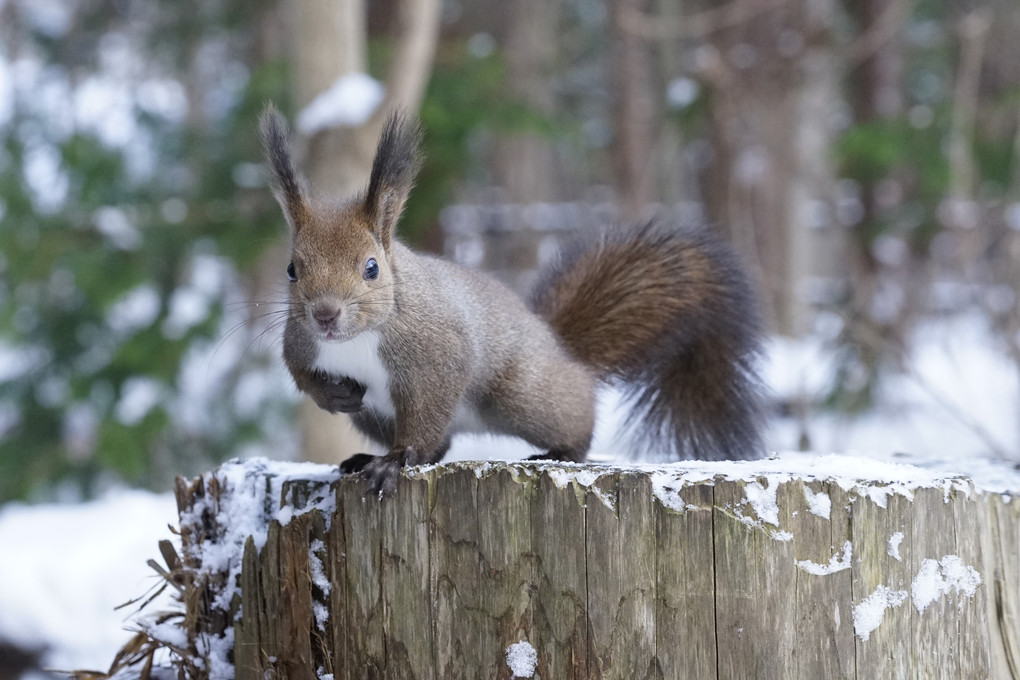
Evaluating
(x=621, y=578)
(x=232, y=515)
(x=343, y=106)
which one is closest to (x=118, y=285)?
(x=343, y=106)

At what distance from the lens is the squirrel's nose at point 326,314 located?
1843 mm

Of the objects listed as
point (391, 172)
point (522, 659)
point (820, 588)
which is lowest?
point (522, 659)

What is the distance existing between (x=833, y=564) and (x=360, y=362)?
0.94 metres

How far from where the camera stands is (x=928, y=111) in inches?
219

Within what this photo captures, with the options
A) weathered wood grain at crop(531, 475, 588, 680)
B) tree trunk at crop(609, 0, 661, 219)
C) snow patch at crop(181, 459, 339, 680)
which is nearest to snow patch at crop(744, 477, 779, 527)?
weathered wood grain at crop(531, 475, 588, 680)

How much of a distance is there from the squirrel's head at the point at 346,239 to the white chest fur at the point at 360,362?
7cm

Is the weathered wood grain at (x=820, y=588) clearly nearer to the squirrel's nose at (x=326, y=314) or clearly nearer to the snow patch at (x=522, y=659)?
the snow patch at (x=522, y=659)

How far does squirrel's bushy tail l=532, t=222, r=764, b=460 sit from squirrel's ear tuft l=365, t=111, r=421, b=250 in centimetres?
65

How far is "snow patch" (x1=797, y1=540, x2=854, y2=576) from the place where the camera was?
1554mm

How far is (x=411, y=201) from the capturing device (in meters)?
4.98

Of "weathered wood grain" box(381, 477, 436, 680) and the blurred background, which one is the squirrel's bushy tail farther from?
"weathered wood grain" box(381, 477, 436, 680)

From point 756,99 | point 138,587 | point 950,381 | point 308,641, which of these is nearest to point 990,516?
point 308,641

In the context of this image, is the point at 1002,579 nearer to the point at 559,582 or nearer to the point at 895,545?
the point at 895,545

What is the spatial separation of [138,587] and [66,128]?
137 inches
